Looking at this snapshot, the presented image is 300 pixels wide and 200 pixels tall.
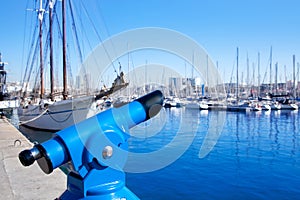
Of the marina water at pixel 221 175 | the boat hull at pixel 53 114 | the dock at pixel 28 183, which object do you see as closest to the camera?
the dock at pixel 28 183

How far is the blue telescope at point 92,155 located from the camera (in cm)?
212

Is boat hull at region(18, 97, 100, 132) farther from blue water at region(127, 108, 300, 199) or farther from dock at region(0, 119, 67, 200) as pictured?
dock at region(0, 119, 67, 200)

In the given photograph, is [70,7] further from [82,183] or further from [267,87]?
[267,87]

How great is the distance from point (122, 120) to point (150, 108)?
0.27 metres

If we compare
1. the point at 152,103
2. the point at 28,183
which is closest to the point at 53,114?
the point at 28,183

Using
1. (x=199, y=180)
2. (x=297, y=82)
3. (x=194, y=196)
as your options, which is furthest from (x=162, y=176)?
(x=297, y=82)

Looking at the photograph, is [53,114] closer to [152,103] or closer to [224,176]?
[224,176]

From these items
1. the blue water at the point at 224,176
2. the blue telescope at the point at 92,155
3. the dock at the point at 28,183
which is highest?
the blue telescope at the point at 92,155

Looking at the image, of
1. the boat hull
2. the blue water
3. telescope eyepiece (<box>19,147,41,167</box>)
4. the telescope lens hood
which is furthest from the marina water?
the boat hull

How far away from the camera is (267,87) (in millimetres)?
75375

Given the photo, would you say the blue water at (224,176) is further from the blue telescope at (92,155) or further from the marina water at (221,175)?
the blue telescope at (92,155)

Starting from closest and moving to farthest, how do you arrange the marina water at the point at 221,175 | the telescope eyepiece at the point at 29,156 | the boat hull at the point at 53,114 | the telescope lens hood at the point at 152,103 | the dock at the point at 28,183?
1. the telescope eyepiece at the point at 29,156
2. the telescope lens hood at the point at 152,103
3. the dock at the point at 28,183
4. the marina water at the point at 221,175
5. the boat hull at the point at 53,114

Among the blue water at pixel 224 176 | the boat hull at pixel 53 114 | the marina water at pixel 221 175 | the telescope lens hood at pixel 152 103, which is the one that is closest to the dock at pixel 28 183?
the marina water at pixel 221 175

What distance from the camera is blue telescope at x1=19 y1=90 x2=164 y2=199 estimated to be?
6.97 ft
